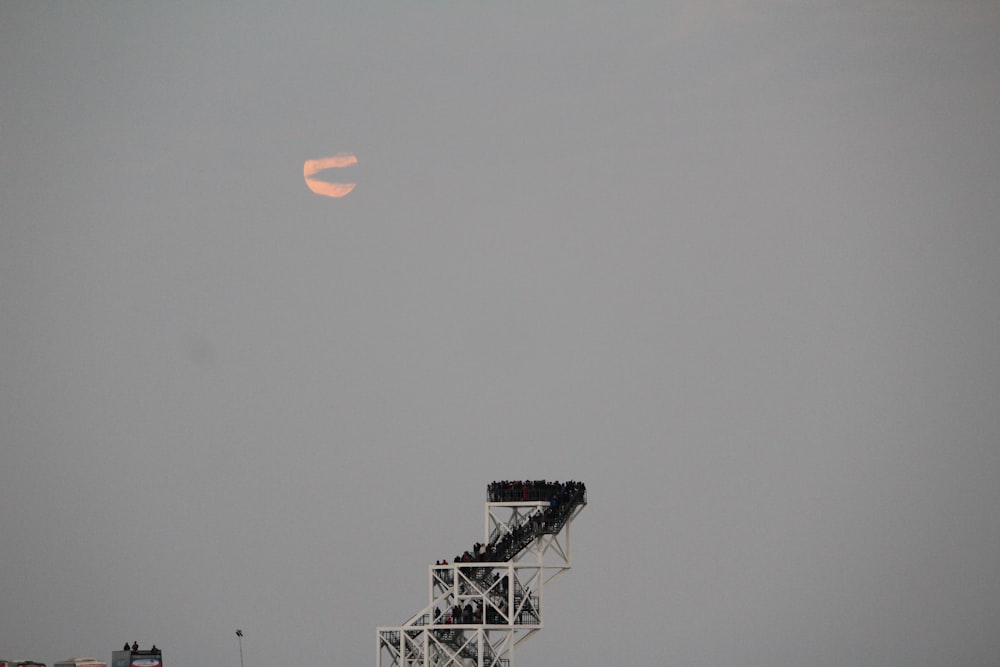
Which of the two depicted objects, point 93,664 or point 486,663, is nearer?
point 486,663

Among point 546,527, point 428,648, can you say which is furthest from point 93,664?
point 546,527

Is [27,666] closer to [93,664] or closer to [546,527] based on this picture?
[93,664]

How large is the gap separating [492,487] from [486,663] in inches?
412

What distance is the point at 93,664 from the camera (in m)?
105

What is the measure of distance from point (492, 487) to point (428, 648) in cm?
1038

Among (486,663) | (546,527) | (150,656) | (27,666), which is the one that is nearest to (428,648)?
(486,663)

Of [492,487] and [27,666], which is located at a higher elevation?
[492,487]

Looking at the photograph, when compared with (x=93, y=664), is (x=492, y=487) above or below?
above

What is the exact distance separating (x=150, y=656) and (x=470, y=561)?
27.4 meters

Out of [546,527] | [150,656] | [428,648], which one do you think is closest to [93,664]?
[150,656]

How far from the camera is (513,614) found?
90.2m

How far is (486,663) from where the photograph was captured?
92312mm

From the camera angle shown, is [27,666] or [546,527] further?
[27,666]

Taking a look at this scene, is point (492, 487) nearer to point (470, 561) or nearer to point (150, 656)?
point (470, 561)
